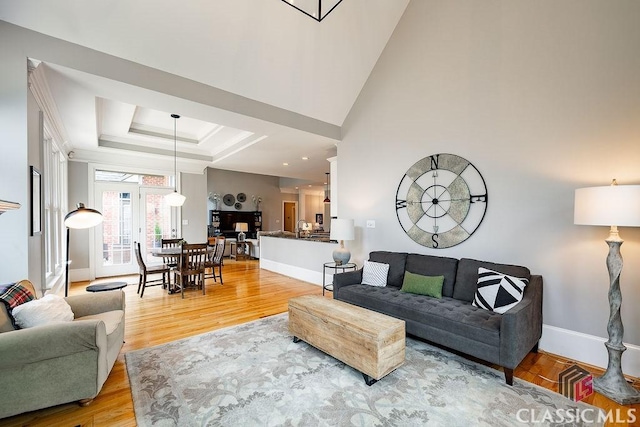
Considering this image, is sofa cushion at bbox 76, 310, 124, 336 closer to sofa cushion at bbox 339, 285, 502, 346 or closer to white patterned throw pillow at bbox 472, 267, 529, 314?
sofa cushion at bbox 339, 285, 502, 346

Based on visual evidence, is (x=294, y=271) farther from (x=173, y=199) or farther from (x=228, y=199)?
(x=228, y=199)

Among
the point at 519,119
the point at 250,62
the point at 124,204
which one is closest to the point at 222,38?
the point at 250,62

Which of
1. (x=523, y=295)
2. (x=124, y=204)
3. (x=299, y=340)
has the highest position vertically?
(x=124, y=204)

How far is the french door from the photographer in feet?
21.0

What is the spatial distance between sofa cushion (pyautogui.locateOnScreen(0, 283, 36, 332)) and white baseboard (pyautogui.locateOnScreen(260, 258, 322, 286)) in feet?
13.6

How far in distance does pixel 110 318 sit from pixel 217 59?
3080mm

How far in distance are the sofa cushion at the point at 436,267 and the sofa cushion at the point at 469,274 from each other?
0.07 m

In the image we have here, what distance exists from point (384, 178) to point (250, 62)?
2551 millimetres

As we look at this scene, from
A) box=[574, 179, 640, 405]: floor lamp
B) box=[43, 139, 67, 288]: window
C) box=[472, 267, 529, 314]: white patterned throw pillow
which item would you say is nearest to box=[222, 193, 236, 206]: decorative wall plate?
box=[43, 139, 67, 288]: window

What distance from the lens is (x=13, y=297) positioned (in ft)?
7.03

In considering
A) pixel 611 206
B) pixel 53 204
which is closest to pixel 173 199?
pixel 53 204

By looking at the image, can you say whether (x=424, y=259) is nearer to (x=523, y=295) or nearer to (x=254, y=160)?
(x=523, y=295)

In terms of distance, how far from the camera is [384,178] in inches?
178

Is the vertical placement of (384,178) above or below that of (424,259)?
above
